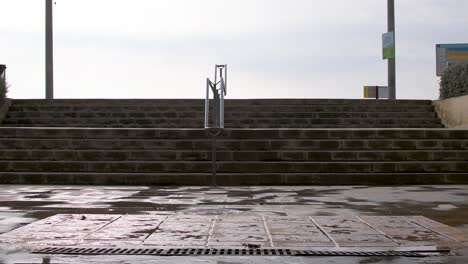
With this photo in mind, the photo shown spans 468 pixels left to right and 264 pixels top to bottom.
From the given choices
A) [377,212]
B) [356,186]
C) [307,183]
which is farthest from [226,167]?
[377,212]

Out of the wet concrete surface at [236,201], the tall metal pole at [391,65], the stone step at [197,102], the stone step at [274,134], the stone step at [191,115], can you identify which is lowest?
the wet concrete surface at [236,201]

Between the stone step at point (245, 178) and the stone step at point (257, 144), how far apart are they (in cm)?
114

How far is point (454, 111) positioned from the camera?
1816cm

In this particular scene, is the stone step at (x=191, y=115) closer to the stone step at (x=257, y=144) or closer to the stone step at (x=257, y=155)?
the stone step at (x=257, y=144)

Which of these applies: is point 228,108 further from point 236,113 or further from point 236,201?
point 236,201

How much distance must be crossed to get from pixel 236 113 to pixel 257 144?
496cm

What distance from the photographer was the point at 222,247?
6.37 meters

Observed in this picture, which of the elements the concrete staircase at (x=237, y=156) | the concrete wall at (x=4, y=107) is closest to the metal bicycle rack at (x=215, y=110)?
the concrete staircase at (x=237, y=156)

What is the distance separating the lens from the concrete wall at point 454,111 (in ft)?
57.6

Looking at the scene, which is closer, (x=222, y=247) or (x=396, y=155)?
(x=222, y=247)

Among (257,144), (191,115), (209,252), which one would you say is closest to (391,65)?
(191,115)

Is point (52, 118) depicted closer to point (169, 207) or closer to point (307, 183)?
point (307, 183)

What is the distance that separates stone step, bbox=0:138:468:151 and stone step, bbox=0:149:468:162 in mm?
272

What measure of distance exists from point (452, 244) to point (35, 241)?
4.48 m
